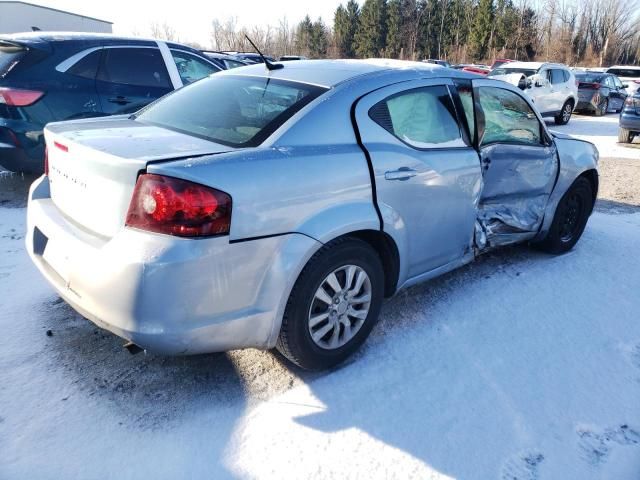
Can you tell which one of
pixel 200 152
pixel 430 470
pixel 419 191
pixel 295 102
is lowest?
pixel 430 470

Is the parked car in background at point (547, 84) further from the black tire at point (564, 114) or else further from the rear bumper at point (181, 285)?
the rear bumper at point (181, 285)

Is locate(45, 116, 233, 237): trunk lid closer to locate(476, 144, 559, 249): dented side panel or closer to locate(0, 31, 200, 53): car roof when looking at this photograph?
locate(476, 144, 559, 249): dented side panel

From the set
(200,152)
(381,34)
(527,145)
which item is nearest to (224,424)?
(200,152)

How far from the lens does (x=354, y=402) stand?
2471 millimetres

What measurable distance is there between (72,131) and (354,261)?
1628 mm

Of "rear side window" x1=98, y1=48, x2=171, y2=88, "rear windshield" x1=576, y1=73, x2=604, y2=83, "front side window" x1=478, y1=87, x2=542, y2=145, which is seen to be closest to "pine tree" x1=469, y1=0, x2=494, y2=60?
"rear windshield" x1=576, y1=73, x2=604, y2=83

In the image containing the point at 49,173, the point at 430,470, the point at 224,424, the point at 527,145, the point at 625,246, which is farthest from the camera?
the point at 625,246

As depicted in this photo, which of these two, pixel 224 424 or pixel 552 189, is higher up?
pixel 552 189

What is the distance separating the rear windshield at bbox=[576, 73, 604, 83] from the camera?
1688cm

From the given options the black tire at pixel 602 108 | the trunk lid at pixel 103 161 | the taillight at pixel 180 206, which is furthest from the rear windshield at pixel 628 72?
the taillight at pixel 180 206

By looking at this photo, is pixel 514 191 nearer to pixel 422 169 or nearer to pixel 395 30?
pixel 422 169

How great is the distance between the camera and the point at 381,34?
55562 mm

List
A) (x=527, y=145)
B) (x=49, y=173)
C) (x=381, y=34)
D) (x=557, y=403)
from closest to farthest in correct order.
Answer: (x=557, y=403) < (x=49, y=173) < (x=527, y=145) < (x=381, y=34)

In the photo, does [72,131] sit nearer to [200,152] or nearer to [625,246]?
[200,152]
